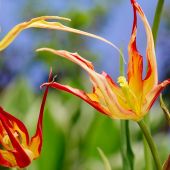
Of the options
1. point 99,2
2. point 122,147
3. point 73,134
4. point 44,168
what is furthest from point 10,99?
point 99,2

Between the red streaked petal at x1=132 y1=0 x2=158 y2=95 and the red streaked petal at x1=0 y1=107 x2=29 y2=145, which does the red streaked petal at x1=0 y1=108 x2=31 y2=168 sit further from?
the red streaked petal at x1=132 y1=0 x2=158 y2=95

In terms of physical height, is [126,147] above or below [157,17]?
below

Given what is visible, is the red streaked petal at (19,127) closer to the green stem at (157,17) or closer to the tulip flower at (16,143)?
the tulip flower at (16,143)

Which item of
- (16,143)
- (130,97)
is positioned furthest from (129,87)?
(16,143)

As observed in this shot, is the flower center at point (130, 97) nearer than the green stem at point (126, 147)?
Yes

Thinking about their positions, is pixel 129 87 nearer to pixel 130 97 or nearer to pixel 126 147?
pixel 130 97

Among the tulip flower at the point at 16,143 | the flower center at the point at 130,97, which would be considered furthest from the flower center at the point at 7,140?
the flower center at the point at 130,97

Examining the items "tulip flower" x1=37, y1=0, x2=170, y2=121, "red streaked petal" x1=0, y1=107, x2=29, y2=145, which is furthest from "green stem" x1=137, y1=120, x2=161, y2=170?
"red streaked petal" x1=0, y1=107, x2=29, y2=145
